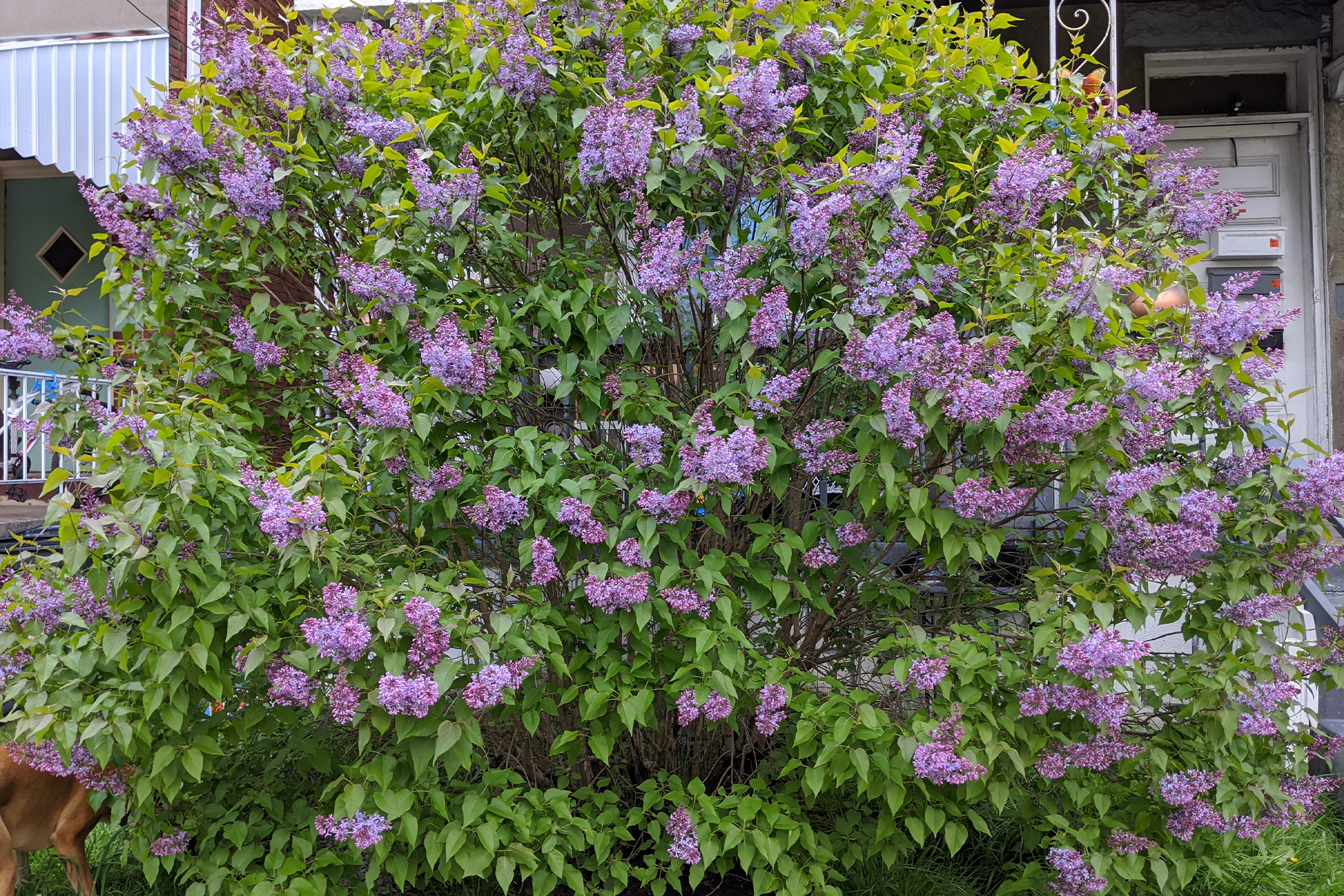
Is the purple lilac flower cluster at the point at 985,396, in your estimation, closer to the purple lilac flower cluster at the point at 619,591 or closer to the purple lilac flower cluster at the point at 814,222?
the purple lilac flower cluster at the point at 814,222

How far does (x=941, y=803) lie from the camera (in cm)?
276

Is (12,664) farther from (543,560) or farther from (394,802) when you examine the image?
(543,560)

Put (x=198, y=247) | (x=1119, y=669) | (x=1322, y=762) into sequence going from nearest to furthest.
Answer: (x=1119, y=669) < (x=198, y=247) < (x=1322, y=762)

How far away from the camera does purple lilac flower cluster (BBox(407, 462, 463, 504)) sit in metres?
2.74

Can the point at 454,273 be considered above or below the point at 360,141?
below

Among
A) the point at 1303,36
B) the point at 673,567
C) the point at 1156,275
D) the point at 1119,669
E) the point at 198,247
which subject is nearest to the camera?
the point at 1119,669

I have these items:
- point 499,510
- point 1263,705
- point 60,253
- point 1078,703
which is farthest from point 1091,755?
point 60,253

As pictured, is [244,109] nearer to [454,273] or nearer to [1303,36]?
[454,273]

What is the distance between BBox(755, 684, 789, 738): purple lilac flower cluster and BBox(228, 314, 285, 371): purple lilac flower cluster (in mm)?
1833

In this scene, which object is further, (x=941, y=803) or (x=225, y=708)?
(x=225, y=708)

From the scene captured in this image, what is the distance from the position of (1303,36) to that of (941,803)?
6.67 m

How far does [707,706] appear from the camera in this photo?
2.60 meters

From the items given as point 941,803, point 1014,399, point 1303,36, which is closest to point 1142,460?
point 1014,399

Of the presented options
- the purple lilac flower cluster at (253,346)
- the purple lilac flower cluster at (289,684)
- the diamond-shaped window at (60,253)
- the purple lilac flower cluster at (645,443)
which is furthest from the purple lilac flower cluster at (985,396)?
the diamond-shaped window at (60,253)
